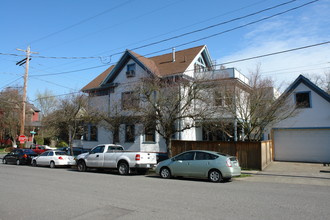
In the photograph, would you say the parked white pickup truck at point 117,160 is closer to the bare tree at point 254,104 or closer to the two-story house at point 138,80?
the two-story house at point 138,80

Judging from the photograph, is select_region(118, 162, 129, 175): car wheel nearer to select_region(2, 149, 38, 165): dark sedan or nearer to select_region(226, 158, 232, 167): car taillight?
select_region(226, 158, 232, 167): car taillight

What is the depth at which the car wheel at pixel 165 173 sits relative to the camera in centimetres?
1349

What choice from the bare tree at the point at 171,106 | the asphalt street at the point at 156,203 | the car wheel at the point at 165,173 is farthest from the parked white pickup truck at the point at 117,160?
the asphalt street at the point at 156,203

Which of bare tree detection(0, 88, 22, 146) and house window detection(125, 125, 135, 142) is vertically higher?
bare tree detection(0, 88, 22, 146)

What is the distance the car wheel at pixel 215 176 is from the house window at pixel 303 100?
11.4 m

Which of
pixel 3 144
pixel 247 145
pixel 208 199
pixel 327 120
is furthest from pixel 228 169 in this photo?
pixel 3 144

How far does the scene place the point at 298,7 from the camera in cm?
1210

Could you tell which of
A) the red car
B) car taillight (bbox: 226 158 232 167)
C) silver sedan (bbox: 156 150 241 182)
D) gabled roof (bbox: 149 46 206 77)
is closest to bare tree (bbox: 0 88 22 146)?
the red car

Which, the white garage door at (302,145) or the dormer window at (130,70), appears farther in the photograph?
the dormer window at (130,70)

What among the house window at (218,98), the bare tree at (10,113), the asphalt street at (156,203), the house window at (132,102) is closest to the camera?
the asphalt street at (156,203)

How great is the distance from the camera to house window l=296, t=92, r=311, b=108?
20.1 m

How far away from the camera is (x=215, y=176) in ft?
39.9

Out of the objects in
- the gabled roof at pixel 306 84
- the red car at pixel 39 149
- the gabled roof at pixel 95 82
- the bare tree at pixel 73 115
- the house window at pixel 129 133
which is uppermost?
the gabled roof at pixel 95 82

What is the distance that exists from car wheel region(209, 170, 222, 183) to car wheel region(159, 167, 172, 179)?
7.30ft
